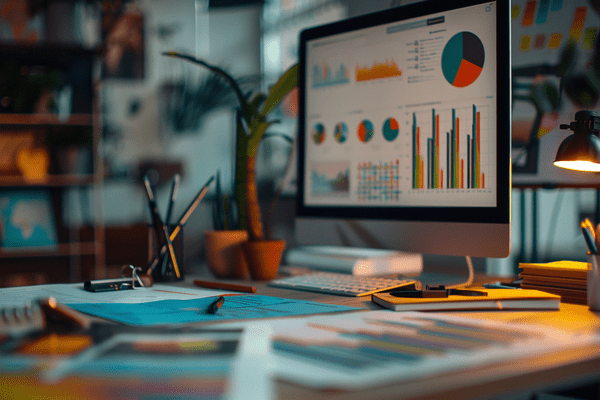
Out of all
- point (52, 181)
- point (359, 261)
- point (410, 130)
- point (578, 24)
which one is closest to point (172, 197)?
point (359, 261)

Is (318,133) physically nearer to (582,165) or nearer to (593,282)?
(582,165)

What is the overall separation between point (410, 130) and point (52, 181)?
239 cm

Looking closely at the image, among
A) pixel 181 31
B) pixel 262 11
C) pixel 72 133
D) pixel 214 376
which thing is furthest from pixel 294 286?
pixel 181 31

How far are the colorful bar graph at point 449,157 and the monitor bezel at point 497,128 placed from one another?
0.04 m

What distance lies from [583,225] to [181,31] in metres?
3.05

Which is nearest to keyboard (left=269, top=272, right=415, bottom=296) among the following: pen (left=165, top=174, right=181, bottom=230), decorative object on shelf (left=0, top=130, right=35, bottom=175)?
pen (left=165, top=174, right=181, bottom=230)

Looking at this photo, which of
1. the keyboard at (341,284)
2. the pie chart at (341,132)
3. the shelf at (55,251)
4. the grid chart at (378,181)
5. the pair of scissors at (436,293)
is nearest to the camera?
the pair of scissors at (436,293)

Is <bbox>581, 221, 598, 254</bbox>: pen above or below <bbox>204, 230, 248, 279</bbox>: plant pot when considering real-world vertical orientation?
above

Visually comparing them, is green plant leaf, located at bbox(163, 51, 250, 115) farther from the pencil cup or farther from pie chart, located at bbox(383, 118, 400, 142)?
the pencil cup

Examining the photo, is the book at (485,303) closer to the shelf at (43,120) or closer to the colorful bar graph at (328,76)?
the colorful bar graph at (328,76)

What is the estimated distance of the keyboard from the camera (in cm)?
94

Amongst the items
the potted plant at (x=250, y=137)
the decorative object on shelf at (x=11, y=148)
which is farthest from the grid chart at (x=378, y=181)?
the decorative object on shelf at (x=11, y=148)

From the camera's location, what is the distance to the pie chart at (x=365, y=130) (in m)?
1.18

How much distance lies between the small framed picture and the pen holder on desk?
1.97 metres
